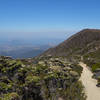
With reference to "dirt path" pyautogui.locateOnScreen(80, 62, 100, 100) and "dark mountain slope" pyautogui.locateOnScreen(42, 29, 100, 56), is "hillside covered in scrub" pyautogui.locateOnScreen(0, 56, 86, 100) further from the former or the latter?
"dark mountain slope" pyautogui.locateOnScreen(42, 29, 100, 56)

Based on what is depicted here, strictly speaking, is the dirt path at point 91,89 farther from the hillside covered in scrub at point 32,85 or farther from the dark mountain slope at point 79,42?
the dark mountain slope at point 79,42

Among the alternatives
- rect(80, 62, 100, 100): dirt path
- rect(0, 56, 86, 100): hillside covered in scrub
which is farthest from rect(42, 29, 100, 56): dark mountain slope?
rect(0, 56, 86, 100): hillside covered in scrub

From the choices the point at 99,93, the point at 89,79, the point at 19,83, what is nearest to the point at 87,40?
the point at 89,79

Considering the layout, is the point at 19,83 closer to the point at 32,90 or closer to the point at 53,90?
the point at 32,90

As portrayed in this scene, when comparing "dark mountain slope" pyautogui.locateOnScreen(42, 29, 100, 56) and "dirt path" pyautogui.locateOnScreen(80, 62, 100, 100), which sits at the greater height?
"dark mountain slope" pyautogui.locateOnScreen(42, 29, 100, 56)

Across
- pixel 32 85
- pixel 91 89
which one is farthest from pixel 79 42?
pixel 32 85

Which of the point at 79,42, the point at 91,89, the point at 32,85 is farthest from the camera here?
the point at 79,42

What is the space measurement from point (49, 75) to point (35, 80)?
4.02 meters

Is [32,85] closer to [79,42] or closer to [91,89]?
[91,89]

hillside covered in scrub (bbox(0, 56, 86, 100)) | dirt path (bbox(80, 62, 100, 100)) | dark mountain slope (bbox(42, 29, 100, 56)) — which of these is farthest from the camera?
dark mountain slope (bbox(42, 29, 100, 56))

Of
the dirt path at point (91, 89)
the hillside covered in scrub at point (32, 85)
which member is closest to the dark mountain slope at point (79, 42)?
the dirt path at point (91, 89)

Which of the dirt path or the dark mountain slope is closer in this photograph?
the dirt path

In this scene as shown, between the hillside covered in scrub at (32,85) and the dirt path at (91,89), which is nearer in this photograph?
the hillside covered in scrub at (32,85)

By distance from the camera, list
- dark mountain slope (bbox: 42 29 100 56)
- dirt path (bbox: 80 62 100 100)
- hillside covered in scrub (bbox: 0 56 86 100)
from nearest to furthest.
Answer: hillside covered in scrub (bbox: 0 56 86 100), dirt path (bbox: 80 62 100 100), dark mountain slope (bbox: 42 29 100 56)
